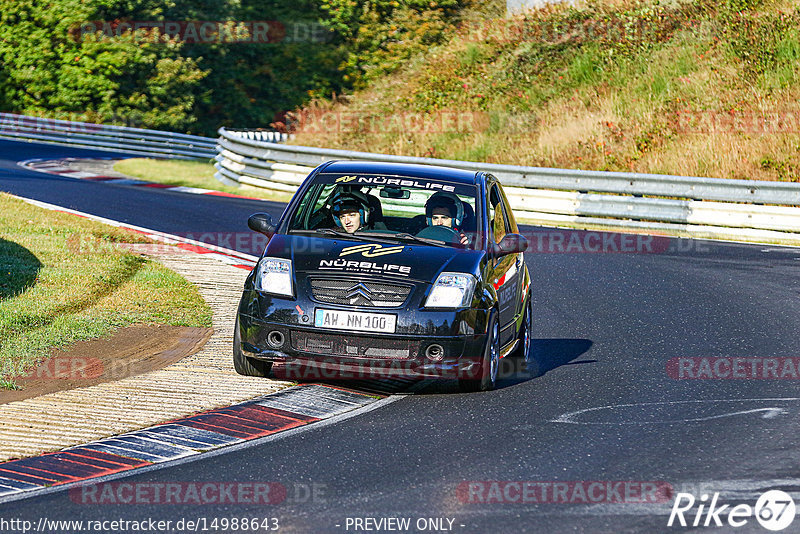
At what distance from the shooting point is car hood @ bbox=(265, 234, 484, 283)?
855 centimetres

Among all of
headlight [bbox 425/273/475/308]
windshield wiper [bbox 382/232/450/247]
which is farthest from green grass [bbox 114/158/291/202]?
headlight [bbox 425/273/475/308]

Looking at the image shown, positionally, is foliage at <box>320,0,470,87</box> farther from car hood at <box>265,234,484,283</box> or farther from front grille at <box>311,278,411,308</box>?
front grille at <box>311,278,411,308</box>

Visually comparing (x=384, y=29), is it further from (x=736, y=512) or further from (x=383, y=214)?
(x=736, y=512)

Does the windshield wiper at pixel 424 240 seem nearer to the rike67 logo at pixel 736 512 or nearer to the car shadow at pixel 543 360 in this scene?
the car shadow at pixel 543 360

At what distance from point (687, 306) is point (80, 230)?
27.8 feet

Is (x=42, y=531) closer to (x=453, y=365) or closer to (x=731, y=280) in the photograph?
(x=453, y=365)

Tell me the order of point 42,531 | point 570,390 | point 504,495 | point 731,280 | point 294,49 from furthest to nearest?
point 294,49 → point 731,280 → point 570,390 → point 504,495 → point 42,531

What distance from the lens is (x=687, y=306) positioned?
12.9 metres

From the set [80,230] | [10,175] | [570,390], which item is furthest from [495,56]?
[570,390]

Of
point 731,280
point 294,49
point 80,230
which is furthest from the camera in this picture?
point 294,49

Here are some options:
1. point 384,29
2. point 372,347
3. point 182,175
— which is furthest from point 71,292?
point 384,29

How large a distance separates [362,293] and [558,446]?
197cm

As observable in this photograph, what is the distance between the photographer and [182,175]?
2911cm

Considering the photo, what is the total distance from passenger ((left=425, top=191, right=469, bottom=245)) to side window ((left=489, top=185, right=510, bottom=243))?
11.6 inches
